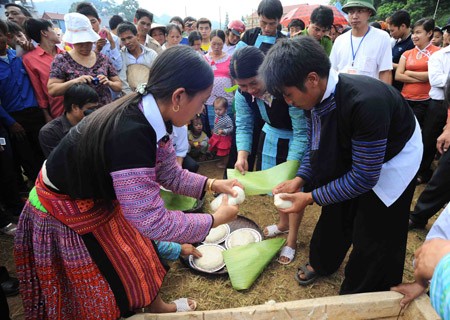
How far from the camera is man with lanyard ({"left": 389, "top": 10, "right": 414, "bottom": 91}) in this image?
4.58m

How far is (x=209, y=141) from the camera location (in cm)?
488

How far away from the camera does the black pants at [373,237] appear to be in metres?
1.70

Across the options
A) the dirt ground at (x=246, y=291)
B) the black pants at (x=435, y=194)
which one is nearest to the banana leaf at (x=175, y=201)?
the dirt ground at (x=246, y=291)

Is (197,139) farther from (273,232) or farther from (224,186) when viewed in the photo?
(224,186)

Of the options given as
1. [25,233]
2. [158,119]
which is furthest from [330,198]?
[25,233]

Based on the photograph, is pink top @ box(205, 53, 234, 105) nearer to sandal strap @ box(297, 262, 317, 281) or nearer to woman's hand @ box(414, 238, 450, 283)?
sandal strap @ box(297, 262, 317, 281)

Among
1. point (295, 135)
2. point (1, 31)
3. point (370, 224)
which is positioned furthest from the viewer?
point (1, 31)

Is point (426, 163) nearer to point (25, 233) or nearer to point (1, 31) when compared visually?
point (25, 233)

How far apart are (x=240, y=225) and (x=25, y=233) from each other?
198 centimetres

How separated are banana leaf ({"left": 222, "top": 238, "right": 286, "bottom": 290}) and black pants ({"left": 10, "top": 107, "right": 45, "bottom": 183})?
2775 millimetres

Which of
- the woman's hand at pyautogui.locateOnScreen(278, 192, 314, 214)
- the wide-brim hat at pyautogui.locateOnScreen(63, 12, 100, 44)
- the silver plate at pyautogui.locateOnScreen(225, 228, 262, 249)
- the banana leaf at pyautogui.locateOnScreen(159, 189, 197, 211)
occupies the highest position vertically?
the wide-brim hat at pyautogui.locateOnScreen(63, 12, 100, 44)

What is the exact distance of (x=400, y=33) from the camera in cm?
473

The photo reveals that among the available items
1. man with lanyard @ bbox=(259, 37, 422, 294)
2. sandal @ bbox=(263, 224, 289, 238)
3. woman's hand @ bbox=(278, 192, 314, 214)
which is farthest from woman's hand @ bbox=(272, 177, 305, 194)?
sandal @ bbox=(263, 224, 289, 238)

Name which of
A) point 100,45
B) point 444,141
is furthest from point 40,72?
point 444,141
